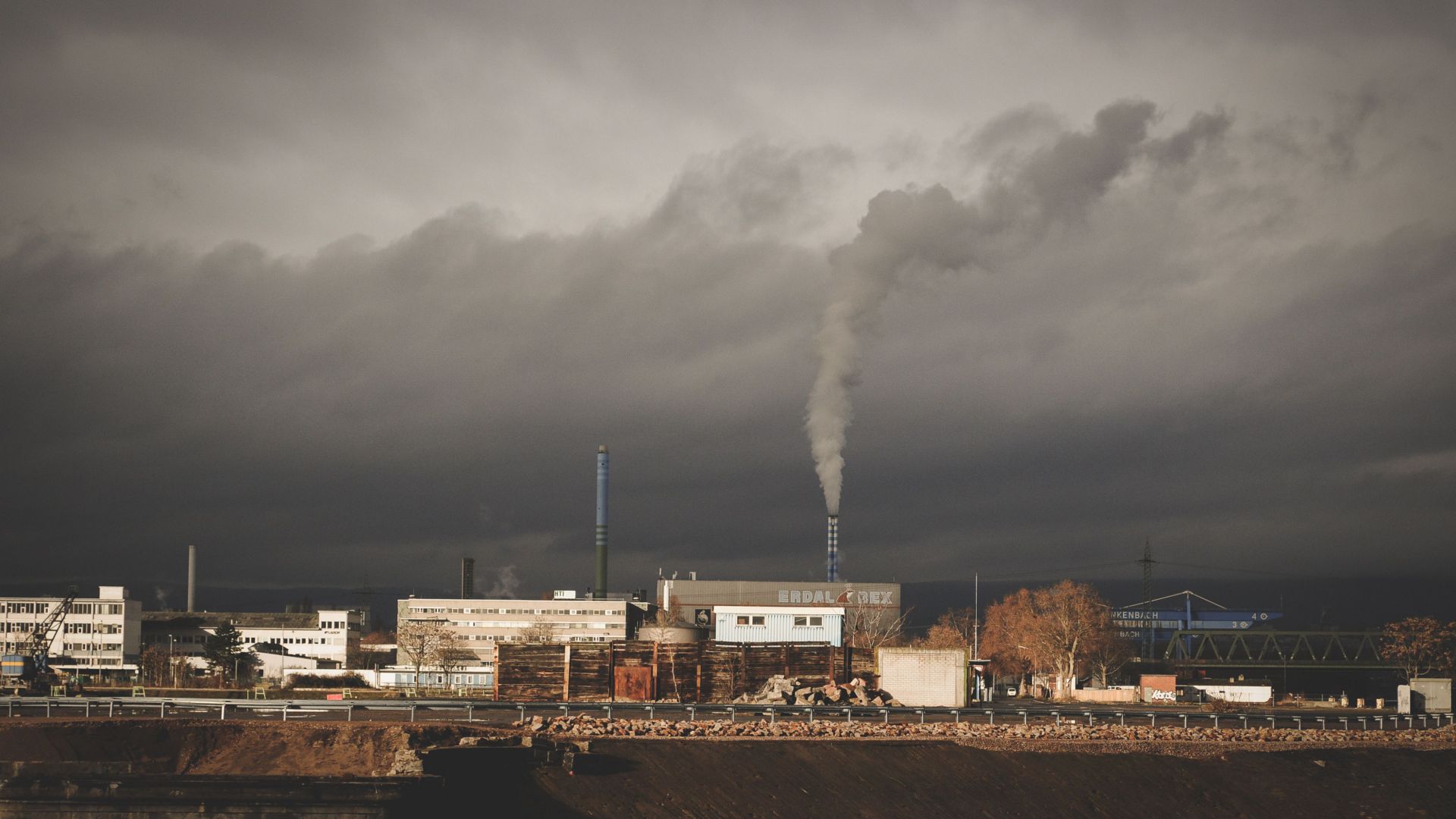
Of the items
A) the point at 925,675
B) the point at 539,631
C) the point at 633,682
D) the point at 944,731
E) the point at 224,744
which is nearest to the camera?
the point at 224,744

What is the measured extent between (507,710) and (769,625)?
4958cm

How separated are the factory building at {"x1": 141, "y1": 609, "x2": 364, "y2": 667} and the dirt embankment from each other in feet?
365

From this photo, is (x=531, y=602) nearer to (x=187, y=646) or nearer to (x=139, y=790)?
(x=187, y=646)

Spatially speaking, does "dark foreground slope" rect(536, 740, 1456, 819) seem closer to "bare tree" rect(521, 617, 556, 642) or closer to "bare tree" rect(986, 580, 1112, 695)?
"bare tree" rect(986, 580, 1112, 695)

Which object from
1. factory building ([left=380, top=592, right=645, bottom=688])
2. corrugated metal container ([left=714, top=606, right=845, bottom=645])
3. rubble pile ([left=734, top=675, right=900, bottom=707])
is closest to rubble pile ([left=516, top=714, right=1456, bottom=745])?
rubble pile ([left=734, top=675, right=900, bottom=707])

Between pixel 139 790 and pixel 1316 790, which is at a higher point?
pixel 139 790

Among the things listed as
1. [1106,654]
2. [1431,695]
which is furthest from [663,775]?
[1106,654]

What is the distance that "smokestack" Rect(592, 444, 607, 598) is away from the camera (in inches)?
6186

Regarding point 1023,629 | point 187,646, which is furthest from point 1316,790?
point 187,646

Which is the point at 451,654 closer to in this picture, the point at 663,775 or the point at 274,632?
the point at 274,632

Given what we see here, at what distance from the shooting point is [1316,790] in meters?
48.4

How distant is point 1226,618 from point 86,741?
17575 centimetres

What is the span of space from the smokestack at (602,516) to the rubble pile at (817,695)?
291 feet

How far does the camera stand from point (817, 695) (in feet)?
215
